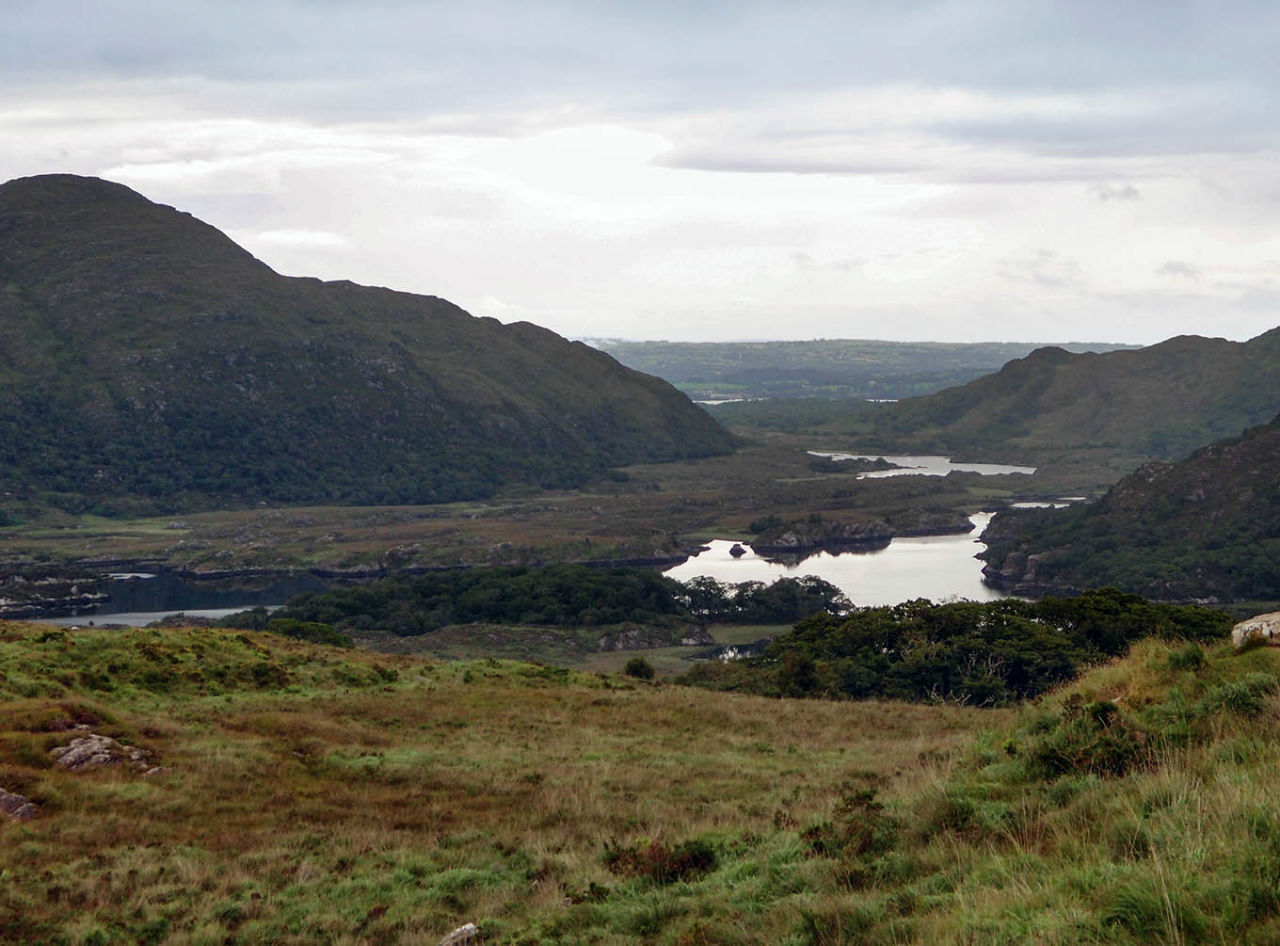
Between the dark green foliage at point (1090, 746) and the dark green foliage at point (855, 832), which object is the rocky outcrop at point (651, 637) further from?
the dark green foliage at point (1090, 746)

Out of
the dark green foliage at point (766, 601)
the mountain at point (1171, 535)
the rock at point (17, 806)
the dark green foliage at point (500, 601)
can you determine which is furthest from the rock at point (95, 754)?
the mountain at point (1171, 535)

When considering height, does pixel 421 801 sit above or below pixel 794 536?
above

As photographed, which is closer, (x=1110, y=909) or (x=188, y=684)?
(x=1110, y=909)

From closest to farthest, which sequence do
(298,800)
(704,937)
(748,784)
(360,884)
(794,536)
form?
(704,937) → (360,884) → (298,800) → (748,784) → (794,536)

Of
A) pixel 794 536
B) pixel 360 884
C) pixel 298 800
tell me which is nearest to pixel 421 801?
pixel 298 800

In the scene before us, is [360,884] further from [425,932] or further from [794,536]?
[794,536]

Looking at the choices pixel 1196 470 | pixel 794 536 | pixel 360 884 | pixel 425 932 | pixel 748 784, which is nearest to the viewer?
pixel 425 932

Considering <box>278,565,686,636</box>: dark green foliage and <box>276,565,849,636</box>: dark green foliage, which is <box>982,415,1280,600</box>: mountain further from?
<box>278,565,686,636</box>: dark green foliage
